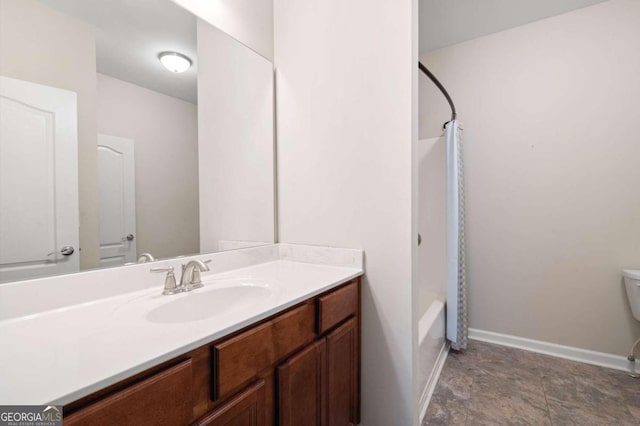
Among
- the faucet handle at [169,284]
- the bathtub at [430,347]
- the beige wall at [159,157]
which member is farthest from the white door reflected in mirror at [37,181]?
the bathtub at [430,347]

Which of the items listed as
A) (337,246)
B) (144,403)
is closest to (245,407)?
(144,403)

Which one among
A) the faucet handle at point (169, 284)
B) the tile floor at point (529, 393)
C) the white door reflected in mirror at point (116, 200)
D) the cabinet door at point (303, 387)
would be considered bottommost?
the tile floor at point (529, 393)

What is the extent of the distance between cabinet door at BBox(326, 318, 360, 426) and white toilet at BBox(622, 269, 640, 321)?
1938mm

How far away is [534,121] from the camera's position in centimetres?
223

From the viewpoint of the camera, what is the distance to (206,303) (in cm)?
107

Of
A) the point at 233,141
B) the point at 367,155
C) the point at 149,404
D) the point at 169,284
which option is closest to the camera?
the point at 149,404

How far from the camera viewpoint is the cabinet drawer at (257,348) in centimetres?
69

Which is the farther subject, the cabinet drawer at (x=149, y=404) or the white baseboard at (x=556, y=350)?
the white baseboard at (x=556, y=350)

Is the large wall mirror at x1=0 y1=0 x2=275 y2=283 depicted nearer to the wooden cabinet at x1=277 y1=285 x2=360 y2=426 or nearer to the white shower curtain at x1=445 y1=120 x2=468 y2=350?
the wooden cabinet at x1=277 y1=285 x2=360 y2=426

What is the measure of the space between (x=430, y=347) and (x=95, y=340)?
175cm

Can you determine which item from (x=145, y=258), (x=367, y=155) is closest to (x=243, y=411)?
(x=145, y=258)

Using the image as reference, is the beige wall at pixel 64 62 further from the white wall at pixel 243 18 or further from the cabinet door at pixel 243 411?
the cabinet door at pixel 243 411

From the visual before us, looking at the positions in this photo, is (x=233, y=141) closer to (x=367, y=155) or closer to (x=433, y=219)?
(x=367, y=155)

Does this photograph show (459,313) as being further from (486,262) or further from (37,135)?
(37,135)
